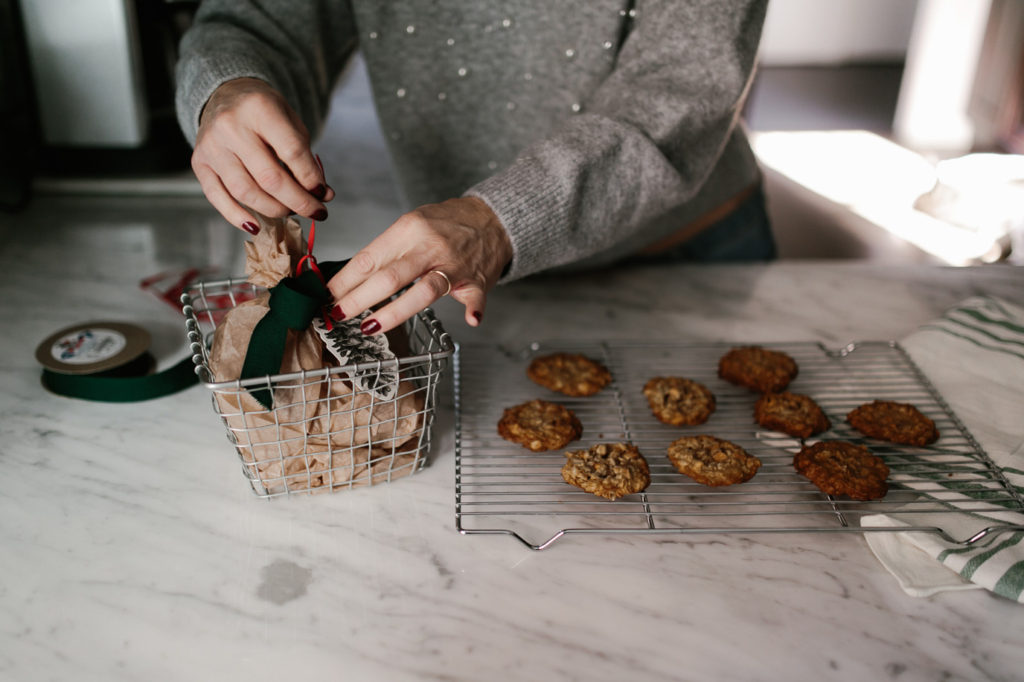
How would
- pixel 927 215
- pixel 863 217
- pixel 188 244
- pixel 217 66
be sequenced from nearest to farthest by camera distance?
pixel 217 66 < pixel 188 244 < pixel 927 215 < pixel 863 217

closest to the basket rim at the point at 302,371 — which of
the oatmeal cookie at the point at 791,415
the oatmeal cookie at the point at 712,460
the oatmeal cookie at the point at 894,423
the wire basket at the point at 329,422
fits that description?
the wire basket at the point at 329,422

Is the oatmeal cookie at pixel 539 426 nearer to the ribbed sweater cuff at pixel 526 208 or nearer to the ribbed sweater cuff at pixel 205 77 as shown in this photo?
the ribbed sweater cuff at pixel 526 208

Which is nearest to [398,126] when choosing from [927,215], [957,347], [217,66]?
[217,66]

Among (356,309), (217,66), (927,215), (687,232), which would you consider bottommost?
(927,215)

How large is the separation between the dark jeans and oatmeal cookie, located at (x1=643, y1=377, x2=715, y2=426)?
0.48 m

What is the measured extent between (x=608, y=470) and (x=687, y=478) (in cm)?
9

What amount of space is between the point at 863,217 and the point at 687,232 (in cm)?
137

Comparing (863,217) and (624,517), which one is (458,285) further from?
(863,217)

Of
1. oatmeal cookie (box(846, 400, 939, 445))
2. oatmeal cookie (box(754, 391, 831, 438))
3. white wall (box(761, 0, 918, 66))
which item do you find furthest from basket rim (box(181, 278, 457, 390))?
white wall (box(761, 0, 918, 66))

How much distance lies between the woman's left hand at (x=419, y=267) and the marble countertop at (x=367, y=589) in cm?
19

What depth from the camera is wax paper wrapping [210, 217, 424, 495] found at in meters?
0.75

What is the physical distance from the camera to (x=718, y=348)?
3.53 ft

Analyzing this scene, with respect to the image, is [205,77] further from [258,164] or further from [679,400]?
[679,400]

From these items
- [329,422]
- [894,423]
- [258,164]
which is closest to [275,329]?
[329,422]
